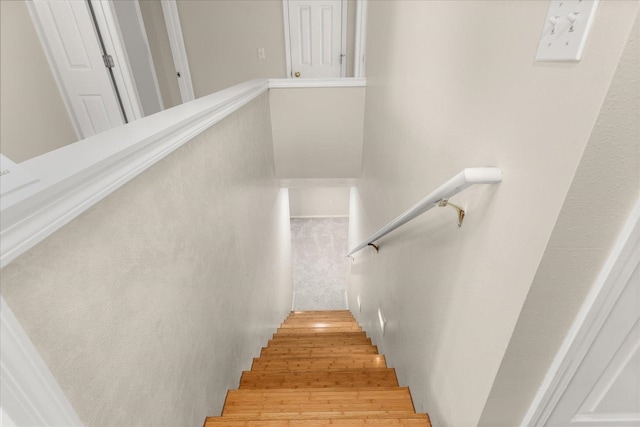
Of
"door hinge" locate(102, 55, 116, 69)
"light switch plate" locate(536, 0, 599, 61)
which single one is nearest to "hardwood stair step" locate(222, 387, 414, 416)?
"light switch plate" locate(536, 0, 599, 61)

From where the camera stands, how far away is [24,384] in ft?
1.61

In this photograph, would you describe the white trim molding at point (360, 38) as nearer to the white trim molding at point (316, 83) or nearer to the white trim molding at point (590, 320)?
the white trim molding at point (316, 83)

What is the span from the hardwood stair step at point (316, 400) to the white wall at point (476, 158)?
0.12 m

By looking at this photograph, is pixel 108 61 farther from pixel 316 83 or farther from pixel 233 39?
pixel 233 39

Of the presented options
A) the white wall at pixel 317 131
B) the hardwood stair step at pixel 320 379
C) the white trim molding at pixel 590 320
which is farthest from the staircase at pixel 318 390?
the white wall at pixel 317 131

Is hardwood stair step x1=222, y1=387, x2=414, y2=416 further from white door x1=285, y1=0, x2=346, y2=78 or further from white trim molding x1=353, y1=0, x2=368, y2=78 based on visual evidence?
white door x1=285, y1=0, x2=346, y2=78

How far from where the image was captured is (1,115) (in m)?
1.92

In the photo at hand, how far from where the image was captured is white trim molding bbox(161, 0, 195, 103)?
3562 mm

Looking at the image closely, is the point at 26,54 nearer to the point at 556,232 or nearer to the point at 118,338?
the point at 118,338

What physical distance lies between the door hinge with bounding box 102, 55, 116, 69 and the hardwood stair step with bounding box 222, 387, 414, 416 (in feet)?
7.78

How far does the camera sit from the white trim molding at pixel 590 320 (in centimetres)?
62

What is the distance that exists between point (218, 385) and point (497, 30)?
5.85ft

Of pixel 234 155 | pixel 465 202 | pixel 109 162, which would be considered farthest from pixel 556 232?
pixel 234 155

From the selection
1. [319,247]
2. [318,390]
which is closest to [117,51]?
[318,390]
